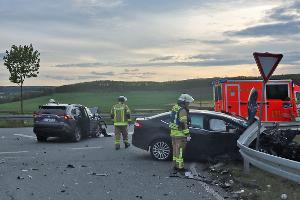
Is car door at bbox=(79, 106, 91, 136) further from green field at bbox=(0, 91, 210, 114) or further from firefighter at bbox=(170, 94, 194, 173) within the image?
green field at bbox=(0, 91, 210, 114)

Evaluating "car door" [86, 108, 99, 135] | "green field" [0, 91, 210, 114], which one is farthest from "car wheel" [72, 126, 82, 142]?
"green field" [0, 91, 210, 114]

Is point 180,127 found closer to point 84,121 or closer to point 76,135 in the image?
point 76,135

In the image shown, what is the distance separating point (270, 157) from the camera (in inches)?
350

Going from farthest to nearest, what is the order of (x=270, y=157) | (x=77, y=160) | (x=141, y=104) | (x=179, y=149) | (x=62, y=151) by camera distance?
(x=141, y=104), (x=62, y=151), (x=77, y=160), (x=179, y=149), (x=270, y=157)

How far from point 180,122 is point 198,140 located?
5.40 feet

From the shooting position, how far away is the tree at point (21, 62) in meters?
40.4

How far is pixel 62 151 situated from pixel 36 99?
48655 millimetres

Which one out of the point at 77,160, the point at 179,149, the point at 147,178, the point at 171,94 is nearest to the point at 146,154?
the point at 77,160

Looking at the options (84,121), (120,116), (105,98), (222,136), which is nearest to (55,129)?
(84,121)

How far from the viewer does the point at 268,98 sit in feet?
79.9

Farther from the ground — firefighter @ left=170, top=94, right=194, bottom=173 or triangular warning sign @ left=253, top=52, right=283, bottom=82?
triangular warning sign @ left=253, top=52, right=283, bottom=82

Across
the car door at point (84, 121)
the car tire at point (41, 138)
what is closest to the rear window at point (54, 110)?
the car tire at point (41, 138)

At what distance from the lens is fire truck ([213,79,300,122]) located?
23.9 metres

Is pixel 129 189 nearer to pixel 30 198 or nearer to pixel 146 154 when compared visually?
pixel 30 198
